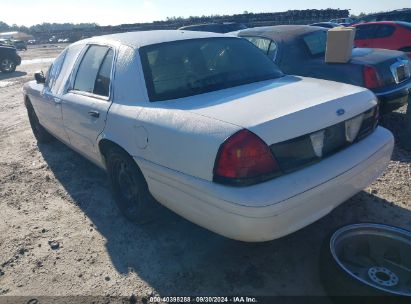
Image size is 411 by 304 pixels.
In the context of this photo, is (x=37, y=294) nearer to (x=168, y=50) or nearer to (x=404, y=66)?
(x=168, y=50)

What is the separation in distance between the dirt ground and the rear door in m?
0.65

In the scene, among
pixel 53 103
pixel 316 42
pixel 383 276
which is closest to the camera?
pixel 383 276

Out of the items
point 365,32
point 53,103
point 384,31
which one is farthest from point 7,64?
point 384,31

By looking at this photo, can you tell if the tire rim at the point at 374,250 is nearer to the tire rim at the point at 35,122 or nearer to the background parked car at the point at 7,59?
the tire rim at the point at 35,122

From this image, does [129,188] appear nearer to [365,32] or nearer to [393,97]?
[393,97]

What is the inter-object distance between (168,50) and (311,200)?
5.64 ft

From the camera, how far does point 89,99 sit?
3451 mm

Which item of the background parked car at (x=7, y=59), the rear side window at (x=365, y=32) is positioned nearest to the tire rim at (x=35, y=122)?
the rear side window at (x=365, y=32)

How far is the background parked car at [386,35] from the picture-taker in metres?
8.73

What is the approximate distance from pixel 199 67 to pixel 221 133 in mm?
1092

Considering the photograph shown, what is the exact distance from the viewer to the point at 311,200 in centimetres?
226

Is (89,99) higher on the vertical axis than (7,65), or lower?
higher

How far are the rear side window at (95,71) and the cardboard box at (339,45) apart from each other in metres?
2.80

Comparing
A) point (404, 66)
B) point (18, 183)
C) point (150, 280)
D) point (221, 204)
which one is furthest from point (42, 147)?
point (404, 66)
